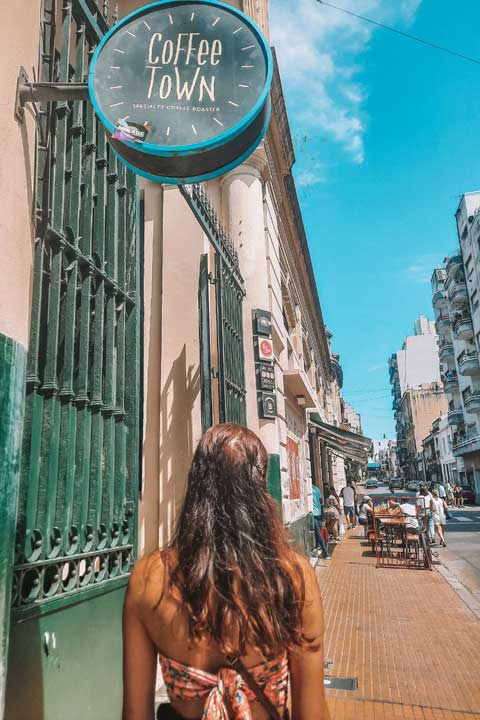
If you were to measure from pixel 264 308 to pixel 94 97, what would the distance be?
5258 millimetres

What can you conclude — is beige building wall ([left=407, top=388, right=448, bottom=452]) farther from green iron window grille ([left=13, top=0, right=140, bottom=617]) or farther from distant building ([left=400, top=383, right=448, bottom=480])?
green iron window grille ([left=13, top=0, right=140, bottom=617])

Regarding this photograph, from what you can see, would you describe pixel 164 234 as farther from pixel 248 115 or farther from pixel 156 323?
pixel 248 115

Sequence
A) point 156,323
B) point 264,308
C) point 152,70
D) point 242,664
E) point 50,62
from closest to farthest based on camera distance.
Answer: point 242,664
point 152,70
point 50,62
point 156,323
point 264,308

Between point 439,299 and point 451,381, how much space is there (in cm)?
994

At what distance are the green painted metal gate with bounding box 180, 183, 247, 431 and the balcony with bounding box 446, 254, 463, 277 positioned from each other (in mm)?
43210

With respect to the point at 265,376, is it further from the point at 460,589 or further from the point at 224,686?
the point at 224,686

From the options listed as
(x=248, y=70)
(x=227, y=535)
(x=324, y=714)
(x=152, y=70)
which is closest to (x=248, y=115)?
(x=248, y=70)

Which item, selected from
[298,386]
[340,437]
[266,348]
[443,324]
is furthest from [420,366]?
[266,348]

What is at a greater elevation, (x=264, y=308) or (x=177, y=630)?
(x=264, y=308)

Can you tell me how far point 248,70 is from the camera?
2.70m

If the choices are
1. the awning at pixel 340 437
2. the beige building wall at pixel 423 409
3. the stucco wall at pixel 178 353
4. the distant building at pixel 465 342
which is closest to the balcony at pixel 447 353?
the distant building at pixel 465 342

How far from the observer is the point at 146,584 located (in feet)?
4.47

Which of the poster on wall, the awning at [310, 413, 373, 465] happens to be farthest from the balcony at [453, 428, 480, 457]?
the poster on wall

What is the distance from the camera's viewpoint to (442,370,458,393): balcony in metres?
49.8
